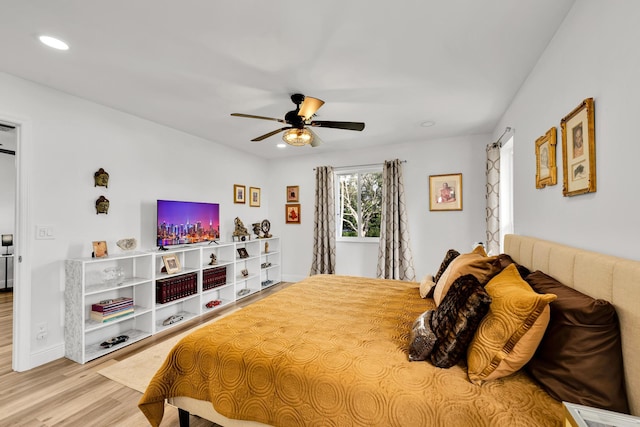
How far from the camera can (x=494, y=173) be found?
3.60 m

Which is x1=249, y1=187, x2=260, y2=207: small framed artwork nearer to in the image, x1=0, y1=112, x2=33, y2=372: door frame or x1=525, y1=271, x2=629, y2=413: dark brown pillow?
x1=0, y1=112, x2=33, y2=372: door frame

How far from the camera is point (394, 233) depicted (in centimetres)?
456

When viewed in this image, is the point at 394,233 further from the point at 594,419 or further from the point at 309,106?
the point at 594,419

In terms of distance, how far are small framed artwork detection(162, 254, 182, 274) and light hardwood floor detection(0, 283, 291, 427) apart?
101cm

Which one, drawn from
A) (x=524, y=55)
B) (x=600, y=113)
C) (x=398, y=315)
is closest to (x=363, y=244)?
(x=398, y=315)

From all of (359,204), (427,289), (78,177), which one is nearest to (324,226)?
(359,204)

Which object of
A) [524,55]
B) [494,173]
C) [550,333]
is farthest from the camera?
[494,173]

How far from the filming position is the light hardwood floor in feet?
6.10

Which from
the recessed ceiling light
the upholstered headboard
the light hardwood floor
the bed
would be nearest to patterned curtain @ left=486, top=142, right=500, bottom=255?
the bed

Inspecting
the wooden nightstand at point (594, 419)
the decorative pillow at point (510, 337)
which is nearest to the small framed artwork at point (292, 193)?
the decorative pillow at point (510, 337)

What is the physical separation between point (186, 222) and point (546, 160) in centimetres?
397

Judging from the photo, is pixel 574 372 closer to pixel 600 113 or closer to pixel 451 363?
pixel 451 363

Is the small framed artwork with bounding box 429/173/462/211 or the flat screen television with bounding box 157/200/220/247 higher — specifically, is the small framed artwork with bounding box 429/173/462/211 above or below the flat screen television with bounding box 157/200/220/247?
above

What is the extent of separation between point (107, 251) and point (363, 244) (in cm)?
368
